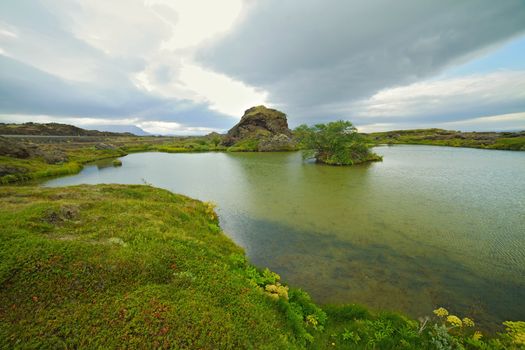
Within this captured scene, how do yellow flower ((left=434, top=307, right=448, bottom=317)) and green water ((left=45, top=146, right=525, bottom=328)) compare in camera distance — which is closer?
yellow flower ((left=434, top=307, right=448, bottom=317))

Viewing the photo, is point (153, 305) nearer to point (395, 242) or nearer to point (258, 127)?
point (395, 242)

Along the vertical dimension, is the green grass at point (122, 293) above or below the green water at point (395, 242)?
above

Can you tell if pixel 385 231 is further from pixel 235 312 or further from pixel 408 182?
pixel 408 182

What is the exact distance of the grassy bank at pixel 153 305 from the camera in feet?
16.8

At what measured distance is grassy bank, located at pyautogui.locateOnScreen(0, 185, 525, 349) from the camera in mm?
5117

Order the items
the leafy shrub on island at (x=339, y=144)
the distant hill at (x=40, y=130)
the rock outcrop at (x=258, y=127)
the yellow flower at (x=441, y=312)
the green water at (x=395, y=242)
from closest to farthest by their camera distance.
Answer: the yellow flower at (x=441, y=312) < the green water at (x=395, y=242) < the leafy shrub on island at (x=339, y=144) < the distant hill at (x=40, y=130) < the rock outcrop at (x=258, y=127)

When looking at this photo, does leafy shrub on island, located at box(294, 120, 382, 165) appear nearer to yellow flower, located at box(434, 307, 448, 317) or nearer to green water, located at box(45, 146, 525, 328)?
green water, located at box(45, 146, 525, 328)

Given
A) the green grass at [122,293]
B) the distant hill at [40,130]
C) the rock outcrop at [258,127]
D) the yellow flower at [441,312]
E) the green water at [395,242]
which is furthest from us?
the rock outcrop at [258,127]

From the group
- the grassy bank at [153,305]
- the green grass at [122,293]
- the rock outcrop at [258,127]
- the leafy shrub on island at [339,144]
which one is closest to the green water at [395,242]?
the grassy bank at [153,305]

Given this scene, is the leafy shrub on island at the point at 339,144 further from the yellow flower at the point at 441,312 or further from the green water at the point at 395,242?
the yellow flower at the point at 441,312

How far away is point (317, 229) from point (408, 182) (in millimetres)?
23353

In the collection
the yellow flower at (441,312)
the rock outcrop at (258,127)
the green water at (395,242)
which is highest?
the rock outcrop at (258,127)

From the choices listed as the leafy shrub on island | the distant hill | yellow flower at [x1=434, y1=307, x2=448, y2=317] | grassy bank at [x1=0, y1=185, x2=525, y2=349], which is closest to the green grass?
grassy bank at [x1=0, y1=185, x2=525, y2=349]

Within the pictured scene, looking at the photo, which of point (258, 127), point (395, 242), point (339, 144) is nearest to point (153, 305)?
point (395, 242)
